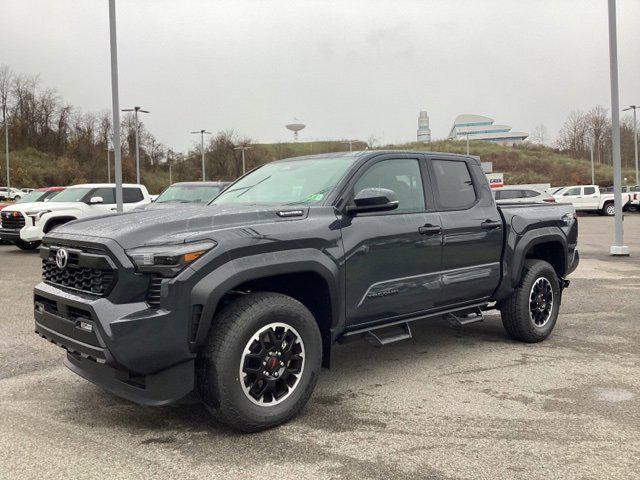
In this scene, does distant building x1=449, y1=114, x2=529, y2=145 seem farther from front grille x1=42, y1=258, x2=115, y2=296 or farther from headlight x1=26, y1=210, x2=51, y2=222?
front grille x1=42, y1=258, x2=115, y2=296

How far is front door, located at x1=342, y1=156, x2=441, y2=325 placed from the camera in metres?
4.41

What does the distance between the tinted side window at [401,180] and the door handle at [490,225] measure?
2.33ft

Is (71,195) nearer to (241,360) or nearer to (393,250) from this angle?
(393,250)

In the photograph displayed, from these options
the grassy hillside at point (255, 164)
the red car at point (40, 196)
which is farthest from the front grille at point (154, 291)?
the grassy hillside at point (255, 164)

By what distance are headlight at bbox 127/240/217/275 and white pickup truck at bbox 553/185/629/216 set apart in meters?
33.0

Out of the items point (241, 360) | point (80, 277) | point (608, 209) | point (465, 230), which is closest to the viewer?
point (241, 360)

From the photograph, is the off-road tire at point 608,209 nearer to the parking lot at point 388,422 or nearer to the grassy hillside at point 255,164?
the parking lot at point 388,422

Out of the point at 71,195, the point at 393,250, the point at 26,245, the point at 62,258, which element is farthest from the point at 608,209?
the point at 62,258

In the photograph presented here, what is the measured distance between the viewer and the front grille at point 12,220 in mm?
15484

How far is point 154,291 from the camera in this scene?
3.55 m

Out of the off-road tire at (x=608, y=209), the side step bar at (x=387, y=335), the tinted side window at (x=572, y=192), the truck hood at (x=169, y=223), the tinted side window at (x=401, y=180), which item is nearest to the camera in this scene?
the truck hood at (x=169, y=223)

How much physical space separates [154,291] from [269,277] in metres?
0.83

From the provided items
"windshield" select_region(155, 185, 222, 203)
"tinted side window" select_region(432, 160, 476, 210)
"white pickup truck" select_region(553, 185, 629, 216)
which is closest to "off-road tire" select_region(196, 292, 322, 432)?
"tinted side window" select_region(432, 160, 476, 210)

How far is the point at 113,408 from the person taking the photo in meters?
4.35
